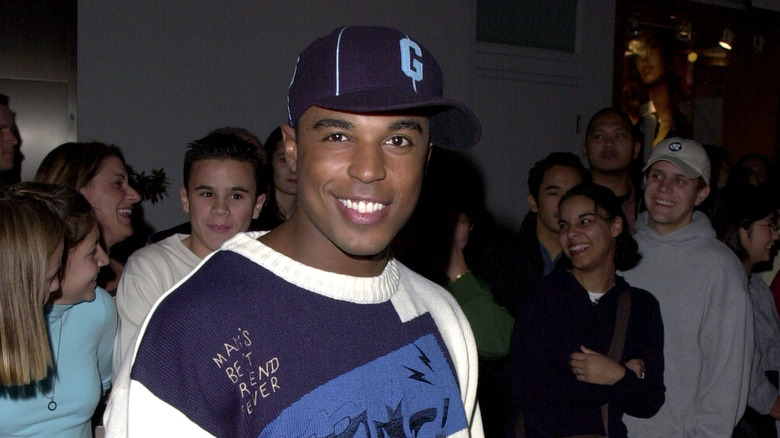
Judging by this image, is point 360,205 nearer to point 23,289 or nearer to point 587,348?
point 23,289

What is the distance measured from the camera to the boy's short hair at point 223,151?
251 cm

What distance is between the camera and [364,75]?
3.70 feet

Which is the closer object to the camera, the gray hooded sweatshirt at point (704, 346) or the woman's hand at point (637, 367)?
the woman's hand at point (637, 367)

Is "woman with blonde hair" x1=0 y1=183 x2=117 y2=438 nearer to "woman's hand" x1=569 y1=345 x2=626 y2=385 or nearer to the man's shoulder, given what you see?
the man's shoulder

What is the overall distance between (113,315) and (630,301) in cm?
188

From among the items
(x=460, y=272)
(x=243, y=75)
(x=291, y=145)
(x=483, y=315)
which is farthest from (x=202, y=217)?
(x=243, y=75)

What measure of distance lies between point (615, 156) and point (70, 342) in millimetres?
3066

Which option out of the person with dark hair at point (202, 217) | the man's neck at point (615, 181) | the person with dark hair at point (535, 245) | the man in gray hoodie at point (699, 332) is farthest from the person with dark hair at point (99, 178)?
the man's neck at point (615, 181)

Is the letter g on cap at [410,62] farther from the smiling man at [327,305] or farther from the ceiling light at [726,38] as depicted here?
the ceiling light at [726,38]

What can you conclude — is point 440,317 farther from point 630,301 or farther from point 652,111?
point 652,111

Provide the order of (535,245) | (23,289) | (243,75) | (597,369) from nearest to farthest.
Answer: (23,289)
(597,369)
(535,245)
(243,75)

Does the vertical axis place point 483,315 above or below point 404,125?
below

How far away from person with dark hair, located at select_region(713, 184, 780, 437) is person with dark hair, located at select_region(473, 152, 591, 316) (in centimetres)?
83

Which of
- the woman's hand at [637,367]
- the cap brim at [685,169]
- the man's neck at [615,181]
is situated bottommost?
the woman's hand at [637,367]
